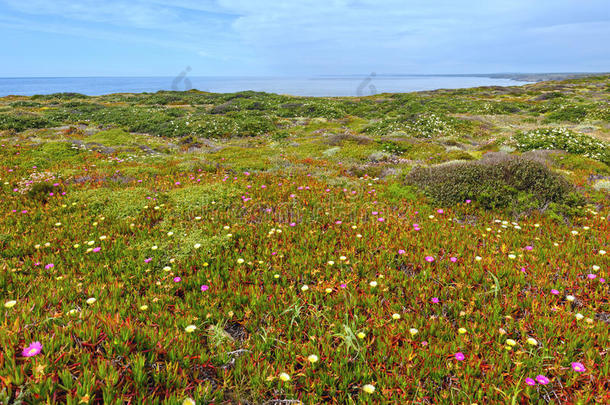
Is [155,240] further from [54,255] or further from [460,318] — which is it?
[460,318]

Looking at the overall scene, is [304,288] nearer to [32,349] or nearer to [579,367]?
[32,349]

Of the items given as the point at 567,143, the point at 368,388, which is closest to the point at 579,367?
the point at 368,388

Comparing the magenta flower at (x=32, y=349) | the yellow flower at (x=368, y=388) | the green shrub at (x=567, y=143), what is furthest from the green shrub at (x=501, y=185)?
the green shrub at (x=567, y=143)

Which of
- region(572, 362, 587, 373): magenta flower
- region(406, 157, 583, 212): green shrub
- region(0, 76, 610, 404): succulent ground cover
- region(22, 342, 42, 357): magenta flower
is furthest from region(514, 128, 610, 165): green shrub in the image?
region(22, 342, 42, 357): magenta flower

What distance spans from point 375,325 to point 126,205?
6325 millimetres

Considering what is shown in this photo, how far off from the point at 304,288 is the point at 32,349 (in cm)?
276

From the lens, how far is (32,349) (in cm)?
253

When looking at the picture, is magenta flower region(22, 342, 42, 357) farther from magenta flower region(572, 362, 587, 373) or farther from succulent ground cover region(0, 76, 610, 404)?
magenta flower region(572, 362, 587, 373)

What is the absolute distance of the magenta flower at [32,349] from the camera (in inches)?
97.3

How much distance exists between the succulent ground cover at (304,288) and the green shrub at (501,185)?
0.16ft

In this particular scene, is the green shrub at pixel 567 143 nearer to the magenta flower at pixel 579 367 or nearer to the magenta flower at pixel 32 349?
the magenta flower at pixel 579 367

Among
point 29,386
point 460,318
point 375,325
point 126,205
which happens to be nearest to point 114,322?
point 29,386

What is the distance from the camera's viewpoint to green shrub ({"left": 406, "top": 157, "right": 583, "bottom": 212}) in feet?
25.3

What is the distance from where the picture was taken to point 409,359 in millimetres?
3053
